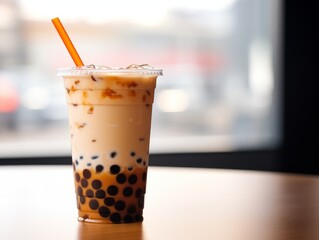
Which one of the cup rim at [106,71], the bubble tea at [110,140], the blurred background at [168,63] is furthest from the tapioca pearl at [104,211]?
the blurred background at [168,63]

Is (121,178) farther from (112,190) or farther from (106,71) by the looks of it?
(106,71)

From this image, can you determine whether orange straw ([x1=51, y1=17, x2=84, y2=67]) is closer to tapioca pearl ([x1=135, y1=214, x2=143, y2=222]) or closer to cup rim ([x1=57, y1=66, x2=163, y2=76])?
cup rim ([x1=57, y1=66, x2=163, y2=76])

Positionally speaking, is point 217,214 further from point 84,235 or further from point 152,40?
point 152,40

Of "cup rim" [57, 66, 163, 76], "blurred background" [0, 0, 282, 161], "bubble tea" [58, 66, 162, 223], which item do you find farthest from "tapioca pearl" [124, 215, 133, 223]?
"blurred background" [0, 0, 282, 161]

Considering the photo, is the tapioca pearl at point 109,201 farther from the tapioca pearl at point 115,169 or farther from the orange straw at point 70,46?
the orange straw at point 70,46

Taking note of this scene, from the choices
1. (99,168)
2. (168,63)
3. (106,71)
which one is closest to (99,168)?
(99,168)

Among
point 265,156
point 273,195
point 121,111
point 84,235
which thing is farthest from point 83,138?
point 265,156
